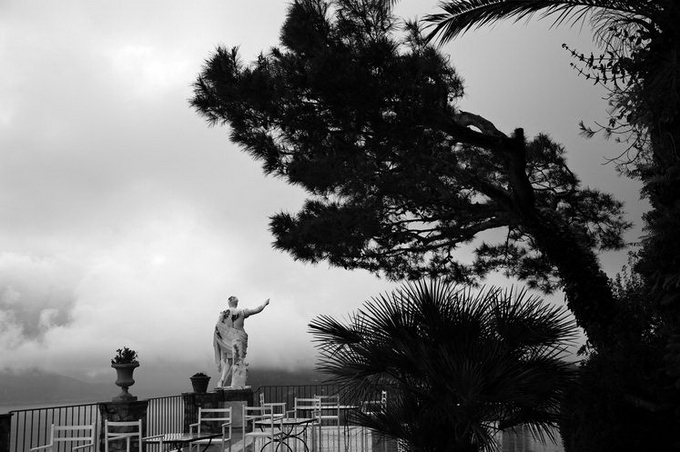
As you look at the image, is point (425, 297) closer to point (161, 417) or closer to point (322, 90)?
point (322, 90)

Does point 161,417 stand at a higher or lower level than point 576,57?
lower

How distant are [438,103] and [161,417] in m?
8.43

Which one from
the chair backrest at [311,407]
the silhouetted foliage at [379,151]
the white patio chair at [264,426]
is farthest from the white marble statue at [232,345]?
the silhouetted foliage at [379,151]

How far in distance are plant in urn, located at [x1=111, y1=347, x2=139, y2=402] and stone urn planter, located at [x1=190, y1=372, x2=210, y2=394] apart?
3.49m

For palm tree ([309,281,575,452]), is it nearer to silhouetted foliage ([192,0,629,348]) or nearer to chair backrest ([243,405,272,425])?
silhouetted foliage ([192,0,629,348])

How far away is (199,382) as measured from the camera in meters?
15.1

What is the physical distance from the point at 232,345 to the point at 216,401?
1367 millimetres

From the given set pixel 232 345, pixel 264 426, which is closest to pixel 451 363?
pixel 264 426

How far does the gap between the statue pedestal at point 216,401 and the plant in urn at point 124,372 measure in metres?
3.22

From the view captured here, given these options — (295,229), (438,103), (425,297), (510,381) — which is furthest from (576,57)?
(295,229)

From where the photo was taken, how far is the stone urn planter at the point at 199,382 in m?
15.1

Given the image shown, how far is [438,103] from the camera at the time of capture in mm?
6949

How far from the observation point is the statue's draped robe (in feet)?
52.4

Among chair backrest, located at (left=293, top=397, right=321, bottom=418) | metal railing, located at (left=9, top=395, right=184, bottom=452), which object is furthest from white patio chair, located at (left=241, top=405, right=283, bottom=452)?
metal railing, located at (left=9, top=395, right=184, bottom=452)
